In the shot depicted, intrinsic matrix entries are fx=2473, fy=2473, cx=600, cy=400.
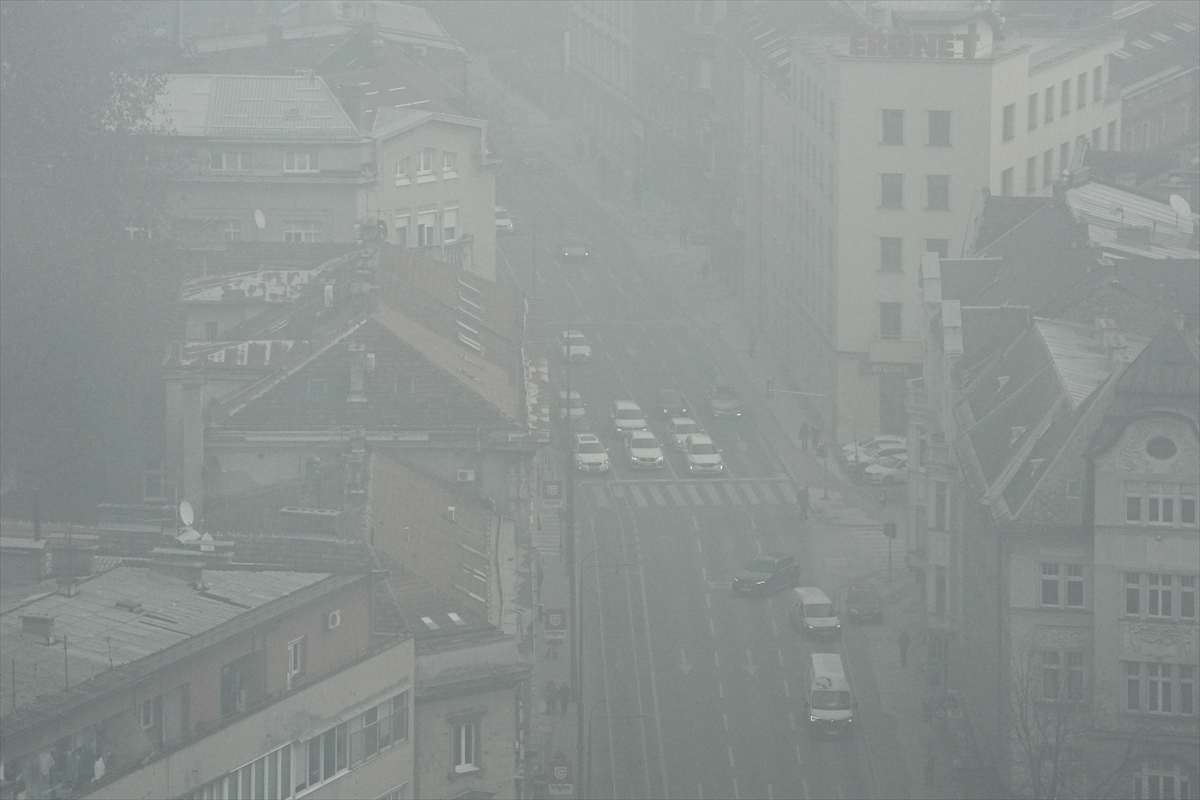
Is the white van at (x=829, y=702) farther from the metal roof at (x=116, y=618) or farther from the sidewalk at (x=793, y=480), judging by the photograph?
the metal roof at (x=116, y=618)

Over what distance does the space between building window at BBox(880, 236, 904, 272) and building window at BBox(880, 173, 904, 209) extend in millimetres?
1354

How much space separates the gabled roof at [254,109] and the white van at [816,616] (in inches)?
1023

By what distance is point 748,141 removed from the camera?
122m

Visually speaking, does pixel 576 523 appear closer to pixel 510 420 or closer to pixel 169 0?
pixel 510 420

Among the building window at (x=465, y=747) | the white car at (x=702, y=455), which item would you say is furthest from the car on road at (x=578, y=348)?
the building window at (x=465, y=747)

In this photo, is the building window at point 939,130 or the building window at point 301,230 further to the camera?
the building window at point 939,130

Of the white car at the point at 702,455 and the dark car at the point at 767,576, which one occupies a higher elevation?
the white car at the point at 702,455

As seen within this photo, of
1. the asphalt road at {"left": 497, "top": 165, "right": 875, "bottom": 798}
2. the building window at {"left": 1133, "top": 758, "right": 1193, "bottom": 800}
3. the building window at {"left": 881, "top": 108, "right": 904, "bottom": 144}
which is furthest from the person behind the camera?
the building window at {"left": 881, "top": 108, "right": 904, "bottom": 144}

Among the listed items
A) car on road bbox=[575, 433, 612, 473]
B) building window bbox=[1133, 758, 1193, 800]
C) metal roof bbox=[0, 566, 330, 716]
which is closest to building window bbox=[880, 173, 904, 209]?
car on road bbox=[575, 433, 612, 473]

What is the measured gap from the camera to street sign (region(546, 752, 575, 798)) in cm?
5836

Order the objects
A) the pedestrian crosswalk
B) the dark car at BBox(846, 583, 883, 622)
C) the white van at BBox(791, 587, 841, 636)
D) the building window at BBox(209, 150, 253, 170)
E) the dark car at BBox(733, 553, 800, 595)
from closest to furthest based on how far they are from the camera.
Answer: the white van at BBox(791, 587, 841, 636) → the dark car at BBox(846, 583, 883, 622) → the dark car at BBox(733, 553, 800, 595) → the building window at BBox(209, 150, 253, 170) → the pedestrian crosswalk

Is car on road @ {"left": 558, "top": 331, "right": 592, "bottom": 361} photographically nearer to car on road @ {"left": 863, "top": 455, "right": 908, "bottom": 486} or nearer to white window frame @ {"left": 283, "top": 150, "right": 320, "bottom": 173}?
car on road @ {"left": 863, "top": 455, "right": 908, "bottom": 486}

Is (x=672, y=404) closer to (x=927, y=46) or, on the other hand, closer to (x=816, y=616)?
(x=927, y=46)

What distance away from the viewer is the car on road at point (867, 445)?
95.0m
